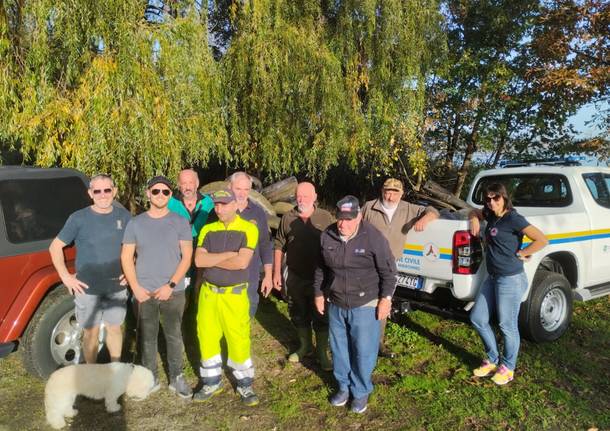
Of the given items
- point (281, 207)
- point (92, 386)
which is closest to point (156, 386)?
point (92, 386)

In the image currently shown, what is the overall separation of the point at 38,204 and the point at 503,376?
418cm

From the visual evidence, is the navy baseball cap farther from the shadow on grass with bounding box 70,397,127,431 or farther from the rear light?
the shadow on grass with bounding box 70,397,127,431

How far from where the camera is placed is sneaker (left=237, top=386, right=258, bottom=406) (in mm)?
3812

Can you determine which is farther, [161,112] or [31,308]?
[161,112]

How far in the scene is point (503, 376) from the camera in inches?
161

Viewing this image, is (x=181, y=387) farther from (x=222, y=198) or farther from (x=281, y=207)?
(x=281, y=207)

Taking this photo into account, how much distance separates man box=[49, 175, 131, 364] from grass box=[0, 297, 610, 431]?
717 millimetres

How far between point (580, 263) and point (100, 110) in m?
5.98

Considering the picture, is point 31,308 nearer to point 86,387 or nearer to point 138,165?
point 86,387

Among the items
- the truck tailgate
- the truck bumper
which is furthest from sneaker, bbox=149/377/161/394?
the truck tailgate

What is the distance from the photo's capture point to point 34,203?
13.3 feet

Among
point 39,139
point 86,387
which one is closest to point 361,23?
point 39,139

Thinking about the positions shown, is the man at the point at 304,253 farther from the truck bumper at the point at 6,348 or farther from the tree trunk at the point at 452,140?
the tree trunk at the point at 452,140

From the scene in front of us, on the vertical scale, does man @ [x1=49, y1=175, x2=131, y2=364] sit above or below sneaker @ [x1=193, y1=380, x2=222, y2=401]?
above
